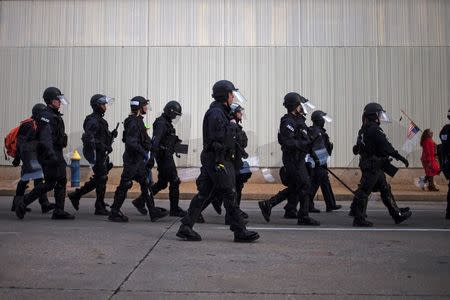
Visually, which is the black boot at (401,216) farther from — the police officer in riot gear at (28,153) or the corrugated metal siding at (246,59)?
the corrugated metal siding at (246,59)

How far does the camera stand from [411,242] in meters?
7.25

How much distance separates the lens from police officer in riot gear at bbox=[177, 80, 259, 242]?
22.3 feet

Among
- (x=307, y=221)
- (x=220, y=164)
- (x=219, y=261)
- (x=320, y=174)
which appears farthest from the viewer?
(x=320, y=174)

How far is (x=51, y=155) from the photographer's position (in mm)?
8516

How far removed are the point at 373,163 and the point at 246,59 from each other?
364 inches

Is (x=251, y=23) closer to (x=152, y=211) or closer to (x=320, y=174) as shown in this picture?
(x=320, y=174)

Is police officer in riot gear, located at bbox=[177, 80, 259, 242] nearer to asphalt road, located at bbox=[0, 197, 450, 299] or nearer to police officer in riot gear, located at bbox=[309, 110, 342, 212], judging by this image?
asphalt road, located at bbox=[0, 197, 450, 299]

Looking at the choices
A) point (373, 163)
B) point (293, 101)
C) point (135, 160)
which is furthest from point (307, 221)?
point (135, 160)

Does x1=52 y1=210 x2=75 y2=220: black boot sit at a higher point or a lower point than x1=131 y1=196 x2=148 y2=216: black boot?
lower

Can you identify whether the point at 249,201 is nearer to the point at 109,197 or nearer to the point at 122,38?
the point at 109,197

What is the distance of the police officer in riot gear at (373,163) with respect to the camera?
332 inches

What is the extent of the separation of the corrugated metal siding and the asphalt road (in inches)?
331

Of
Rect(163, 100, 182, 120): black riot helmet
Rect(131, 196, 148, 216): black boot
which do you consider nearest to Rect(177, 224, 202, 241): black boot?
Rect(131, 196, 148, 216): black boot

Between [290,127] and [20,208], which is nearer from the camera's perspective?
[290,127]
